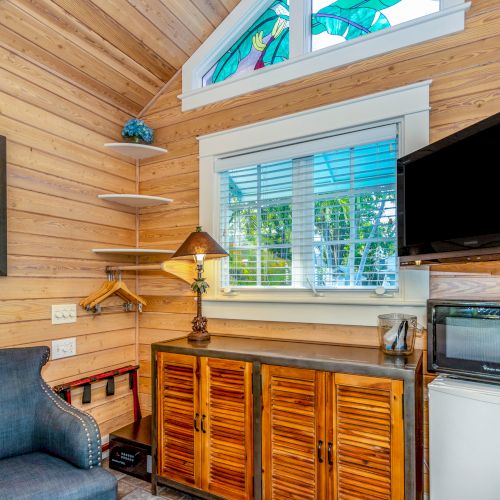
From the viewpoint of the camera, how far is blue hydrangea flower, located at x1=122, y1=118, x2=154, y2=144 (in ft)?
9.00

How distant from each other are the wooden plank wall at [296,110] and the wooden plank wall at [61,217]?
257 millimetres

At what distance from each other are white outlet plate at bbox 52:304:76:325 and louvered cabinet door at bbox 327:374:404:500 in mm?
1743

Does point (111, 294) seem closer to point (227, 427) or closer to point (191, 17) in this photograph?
point (227, 427)

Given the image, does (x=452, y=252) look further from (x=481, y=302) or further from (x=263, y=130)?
(x=263, y=130)

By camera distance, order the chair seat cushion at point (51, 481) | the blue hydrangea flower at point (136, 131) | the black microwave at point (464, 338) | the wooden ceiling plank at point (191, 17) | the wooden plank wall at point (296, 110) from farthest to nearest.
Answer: the blue hydrangea flower at point (136, 131)
the wooden ceiling plank at point (191, 17)
the wooden plank wall at point (296, 110)
the black microwave at point (464, 338)
the chair seat cushion at point (51, 481)

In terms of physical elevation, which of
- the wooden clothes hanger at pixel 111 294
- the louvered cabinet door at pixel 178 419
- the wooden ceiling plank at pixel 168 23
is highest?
the wooden ceiling plank at pixel 168 23

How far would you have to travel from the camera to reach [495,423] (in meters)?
1.49

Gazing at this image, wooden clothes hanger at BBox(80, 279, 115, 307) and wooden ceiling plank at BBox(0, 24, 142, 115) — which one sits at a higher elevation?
→ wooden ceiling plank at BBox(0, 24, 142, 115)

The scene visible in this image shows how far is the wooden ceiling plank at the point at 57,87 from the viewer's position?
2.21 meters

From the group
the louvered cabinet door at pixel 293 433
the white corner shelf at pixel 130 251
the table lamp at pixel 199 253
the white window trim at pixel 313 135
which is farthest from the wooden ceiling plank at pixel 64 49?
the louvered cabinet door at pixel 293 433

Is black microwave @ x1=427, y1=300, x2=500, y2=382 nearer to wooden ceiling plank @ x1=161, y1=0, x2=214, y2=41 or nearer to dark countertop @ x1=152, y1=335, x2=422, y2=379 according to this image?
dark countertop @ x1=152, y1=335, x2=422, y2=379

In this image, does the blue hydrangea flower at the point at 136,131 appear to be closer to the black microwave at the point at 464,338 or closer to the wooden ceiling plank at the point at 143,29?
the wooden ceiling plank at the point at 143,29

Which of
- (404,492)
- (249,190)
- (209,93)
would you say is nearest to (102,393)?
(249,190)

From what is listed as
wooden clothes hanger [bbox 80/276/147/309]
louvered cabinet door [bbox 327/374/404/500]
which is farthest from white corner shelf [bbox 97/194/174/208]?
louvered cabinet door [bbox 327/374/404/500]
